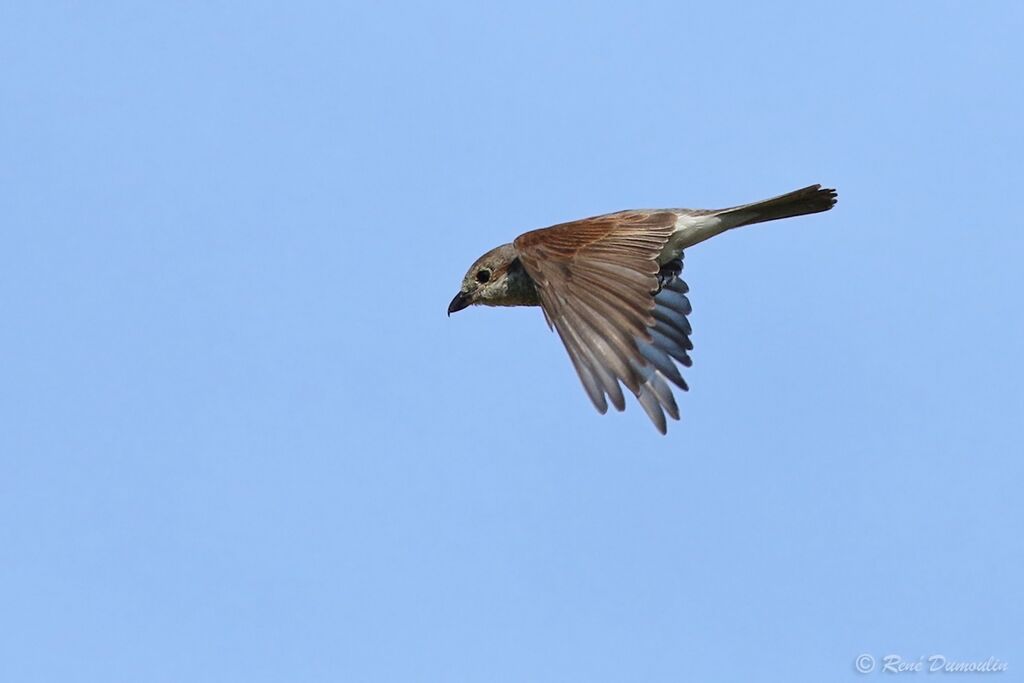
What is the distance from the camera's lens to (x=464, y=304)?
15.3m

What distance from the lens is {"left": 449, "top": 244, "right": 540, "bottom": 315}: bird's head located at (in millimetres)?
14805

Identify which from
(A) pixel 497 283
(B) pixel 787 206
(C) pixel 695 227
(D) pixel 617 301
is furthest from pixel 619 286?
(A) pixel 497 283

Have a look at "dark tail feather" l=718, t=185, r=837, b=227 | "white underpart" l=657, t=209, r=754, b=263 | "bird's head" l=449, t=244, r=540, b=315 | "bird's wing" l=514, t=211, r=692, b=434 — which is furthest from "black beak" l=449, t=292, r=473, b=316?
"dark tail feather" l=718, t=185, r=837, b=227

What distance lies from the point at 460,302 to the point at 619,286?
3458mm

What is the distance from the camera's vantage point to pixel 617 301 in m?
11.8

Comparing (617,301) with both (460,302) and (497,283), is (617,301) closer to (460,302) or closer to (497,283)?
(497,283)

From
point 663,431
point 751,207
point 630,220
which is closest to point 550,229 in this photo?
point 630,220

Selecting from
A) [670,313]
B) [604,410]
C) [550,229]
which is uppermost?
[550,229]

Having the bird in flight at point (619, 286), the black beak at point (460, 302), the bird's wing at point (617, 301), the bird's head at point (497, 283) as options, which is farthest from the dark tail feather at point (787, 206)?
the black beak at point (460, 302)

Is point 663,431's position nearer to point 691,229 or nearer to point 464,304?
point 691,229

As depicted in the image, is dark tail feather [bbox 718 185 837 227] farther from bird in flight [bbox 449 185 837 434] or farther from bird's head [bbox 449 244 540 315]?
bird's head [bbox 449 244 540 315]

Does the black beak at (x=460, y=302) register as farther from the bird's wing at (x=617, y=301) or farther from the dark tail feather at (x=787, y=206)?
the dark tail feather at (x=787, y=206)

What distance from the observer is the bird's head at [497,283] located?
14.8 metres

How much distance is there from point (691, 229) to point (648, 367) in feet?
9.09
